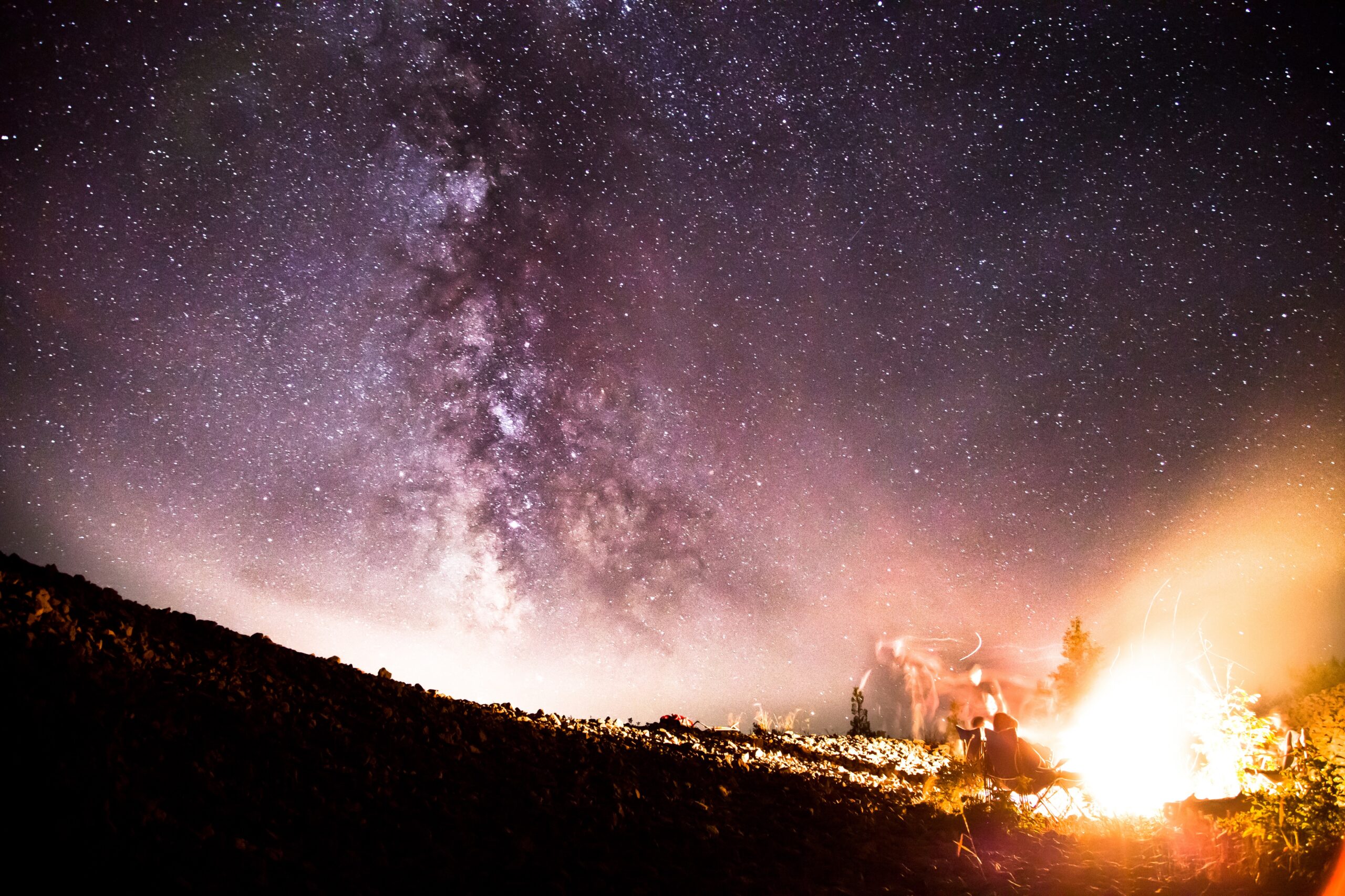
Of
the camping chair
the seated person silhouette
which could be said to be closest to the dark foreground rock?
the camping chair

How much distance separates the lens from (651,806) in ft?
17.5

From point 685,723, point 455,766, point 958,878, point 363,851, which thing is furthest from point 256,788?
point 685,723

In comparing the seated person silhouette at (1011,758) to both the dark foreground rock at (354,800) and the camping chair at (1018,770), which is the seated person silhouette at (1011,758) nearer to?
the camping chair at (1018,770)

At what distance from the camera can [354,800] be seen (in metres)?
3.91

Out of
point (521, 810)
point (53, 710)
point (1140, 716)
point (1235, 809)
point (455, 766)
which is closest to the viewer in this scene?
point (53, 710)

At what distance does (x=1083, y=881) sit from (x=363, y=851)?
5.56m

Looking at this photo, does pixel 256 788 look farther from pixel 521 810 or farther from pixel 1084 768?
pixel 1084 768

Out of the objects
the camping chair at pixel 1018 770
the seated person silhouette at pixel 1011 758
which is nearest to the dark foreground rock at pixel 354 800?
the camping chair at pixel 1018 770

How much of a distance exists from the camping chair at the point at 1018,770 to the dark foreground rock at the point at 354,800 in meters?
1.55

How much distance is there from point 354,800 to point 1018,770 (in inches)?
358

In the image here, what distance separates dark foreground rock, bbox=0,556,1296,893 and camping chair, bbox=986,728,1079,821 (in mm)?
1547

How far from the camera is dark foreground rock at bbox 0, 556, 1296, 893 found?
2920 millimetres

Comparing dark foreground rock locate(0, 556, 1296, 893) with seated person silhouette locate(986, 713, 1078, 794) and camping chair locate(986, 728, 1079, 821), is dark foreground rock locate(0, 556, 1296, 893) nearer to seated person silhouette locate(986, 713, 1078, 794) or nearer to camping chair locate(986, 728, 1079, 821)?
camping chair locate(986, 728, 1079, 821)

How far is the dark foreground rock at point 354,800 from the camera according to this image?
2.92 meters
